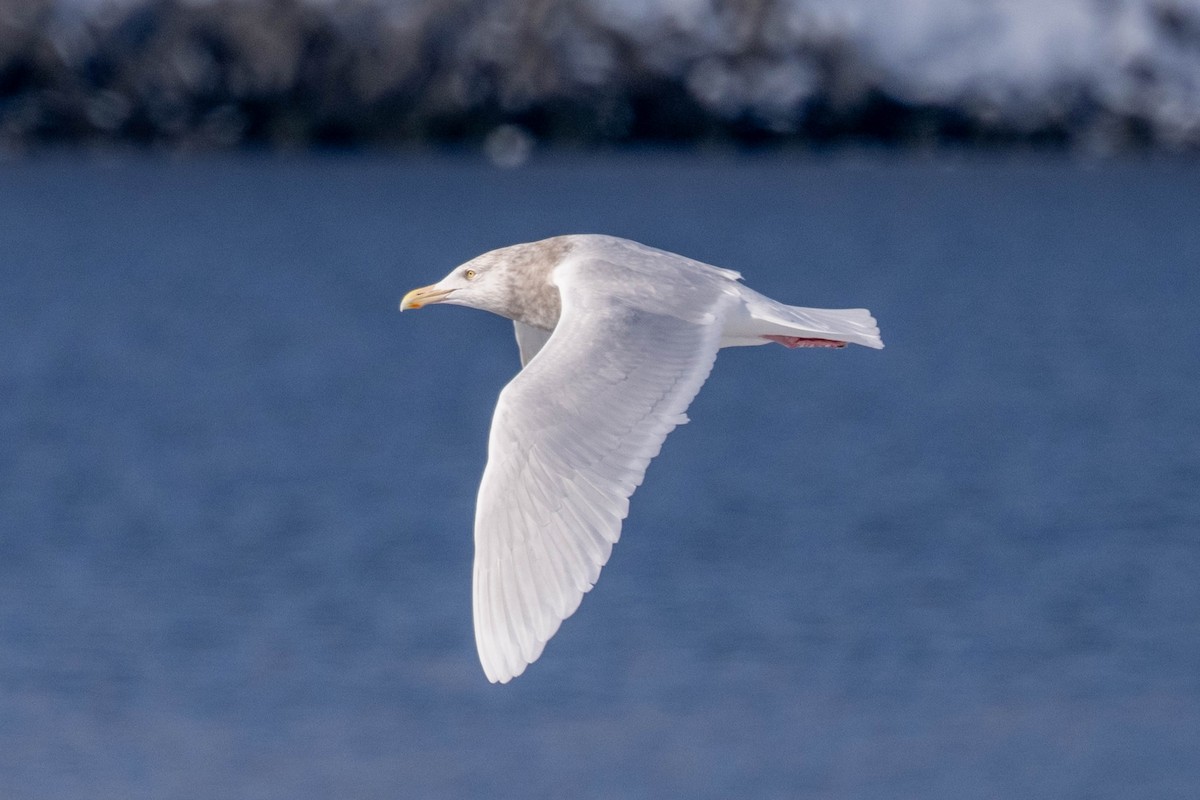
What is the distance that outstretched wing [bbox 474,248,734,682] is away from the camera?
6258 millimetres

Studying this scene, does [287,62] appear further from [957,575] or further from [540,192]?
[957,575]

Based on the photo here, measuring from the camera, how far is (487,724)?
1488 centimetres

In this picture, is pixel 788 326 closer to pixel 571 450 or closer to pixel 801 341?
pixel 801 341

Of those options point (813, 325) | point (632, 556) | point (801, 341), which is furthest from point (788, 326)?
point (632, 556)

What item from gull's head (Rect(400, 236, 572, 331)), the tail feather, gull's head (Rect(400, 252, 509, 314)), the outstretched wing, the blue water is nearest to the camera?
the outstretched wing

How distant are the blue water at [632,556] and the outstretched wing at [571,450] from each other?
7274 millimetres

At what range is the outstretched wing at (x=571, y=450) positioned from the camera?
626 centimetres

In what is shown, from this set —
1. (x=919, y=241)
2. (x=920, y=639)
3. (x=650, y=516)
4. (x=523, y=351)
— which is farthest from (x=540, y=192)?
(x=523, y=351)

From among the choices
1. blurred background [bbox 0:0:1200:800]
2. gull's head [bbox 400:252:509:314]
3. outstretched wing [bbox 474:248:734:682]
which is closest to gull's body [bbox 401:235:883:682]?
outstretched wing [bbox 474:248:734:682]

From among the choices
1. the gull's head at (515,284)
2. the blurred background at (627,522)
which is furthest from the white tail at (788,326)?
the blurred background at (627,522)

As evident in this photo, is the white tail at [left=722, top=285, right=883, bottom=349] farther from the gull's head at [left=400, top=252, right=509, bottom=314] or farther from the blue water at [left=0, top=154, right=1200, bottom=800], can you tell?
the blue water at [left=0, top=154, right=1200, bottom=800]

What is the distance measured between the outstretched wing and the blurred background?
7.18 m

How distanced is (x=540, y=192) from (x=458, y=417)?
27239 millimetres

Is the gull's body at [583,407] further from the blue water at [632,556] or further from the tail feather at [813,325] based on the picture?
the blue water at [632,556]
